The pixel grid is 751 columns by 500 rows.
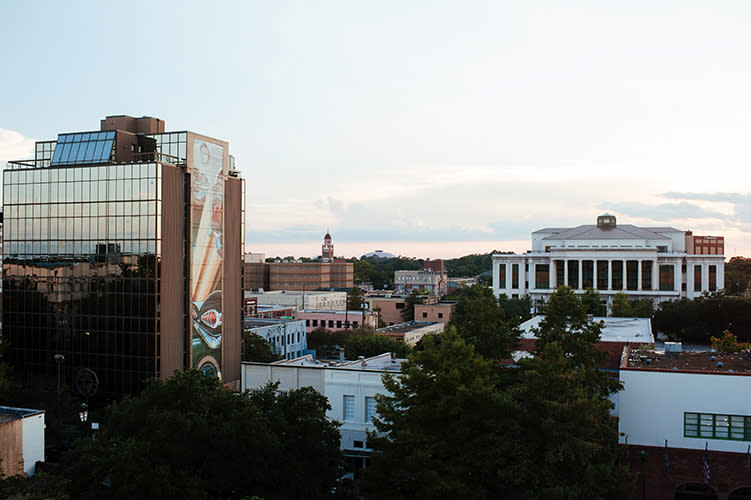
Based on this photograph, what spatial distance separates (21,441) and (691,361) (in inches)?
1480

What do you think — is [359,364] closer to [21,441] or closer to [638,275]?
[21,441]

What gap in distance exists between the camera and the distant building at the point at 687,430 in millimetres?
33812

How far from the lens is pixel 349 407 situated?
145 feet

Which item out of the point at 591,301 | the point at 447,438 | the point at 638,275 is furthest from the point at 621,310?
the point at 447,438

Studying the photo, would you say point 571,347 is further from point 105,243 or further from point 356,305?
point 356,305

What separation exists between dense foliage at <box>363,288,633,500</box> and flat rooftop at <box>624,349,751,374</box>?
913 centimetres

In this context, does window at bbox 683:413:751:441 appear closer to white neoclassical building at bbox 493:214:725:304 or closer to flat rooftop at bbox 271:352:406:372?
flat rooftop at bbox 271:352:406:372

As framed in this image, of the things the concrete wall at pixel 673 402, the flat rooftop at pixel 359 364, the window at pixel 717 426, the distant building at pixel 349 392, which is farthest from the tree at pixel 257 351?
the window at pixel 717 426

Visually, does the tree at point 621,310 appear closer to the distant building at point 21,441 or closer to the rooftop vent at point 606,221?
the rooftop vent at point 606,221

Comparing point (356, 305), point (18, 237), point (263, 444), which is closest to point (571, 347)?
point (263, 444)

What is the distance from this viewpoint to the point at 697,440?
34688 millimetres

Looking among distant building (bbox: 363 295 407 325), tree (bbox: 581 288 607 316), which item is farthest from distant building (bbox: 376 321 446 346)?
tree (bbox: 581 288 607 316)

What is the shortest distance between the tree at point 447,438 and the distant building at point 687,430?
10709 mm

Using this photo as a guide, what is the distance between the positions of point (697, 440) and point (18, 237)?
176 ft
